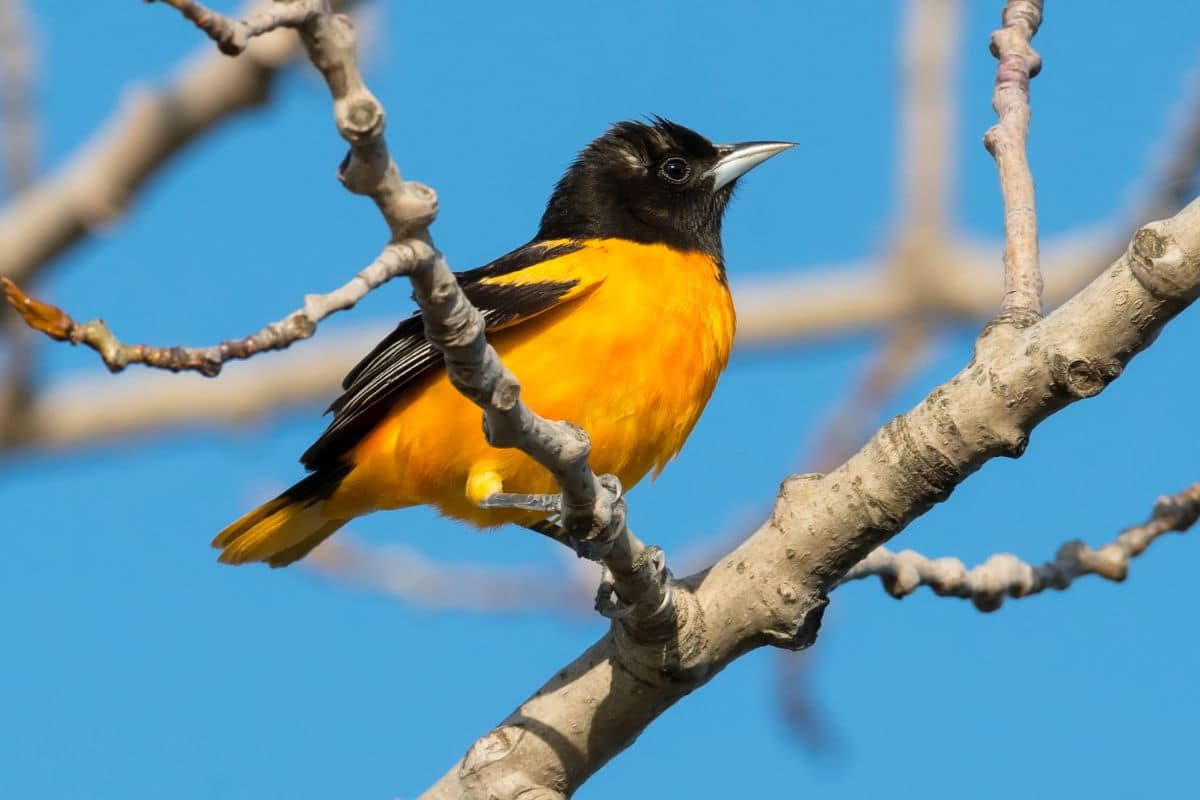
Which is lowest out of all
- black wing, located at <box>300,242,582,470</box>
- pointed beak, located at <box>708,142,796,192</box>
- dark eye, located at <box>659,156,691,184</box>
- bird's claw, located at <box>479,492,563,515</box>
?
bird's claw, located at <box>479,492,563,515</box>

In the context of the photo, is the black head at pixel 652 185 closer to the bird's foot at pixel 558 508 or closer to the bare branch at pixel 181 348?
the bird's foot at pixel 558 508

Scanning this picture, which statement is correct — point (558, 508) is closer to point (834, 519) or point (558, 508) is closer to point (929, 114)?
point (834, 519)

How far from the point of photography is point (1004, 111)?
3.90 m

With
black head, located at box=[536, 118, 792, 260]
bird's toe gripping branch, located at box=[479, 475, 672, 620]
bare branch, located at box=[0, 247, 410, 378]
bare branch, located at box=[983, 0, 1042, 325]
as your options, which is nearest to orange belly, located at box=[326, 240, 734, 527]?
black head, located at box=[536, 118, 792, 260]

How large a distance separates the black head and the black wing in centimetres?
34

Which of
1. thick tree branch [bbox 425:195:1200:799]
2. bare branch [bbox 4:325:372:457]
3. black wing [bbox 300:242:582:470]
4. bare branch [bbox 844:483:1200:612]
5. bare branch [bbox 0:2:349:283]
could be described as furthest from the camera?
bare branch [bbox 4:325:372:457]

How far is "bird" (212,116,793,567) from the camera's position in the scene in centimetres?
491

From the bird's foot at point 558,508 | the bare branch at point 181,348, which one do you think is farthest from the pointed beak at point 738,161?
the bare branch at point 181,348

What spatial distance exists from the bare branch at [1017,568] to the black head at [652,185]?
1.87 metres

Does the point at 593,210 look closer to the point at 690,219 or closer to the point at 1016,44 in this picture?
the point at 690,219

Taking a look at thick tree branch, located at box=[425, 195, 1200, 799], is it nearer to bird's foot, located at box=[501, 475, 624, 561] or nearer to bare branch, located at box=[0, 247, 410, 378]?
bird's foot, located at box=[501, 475, 624, 561]

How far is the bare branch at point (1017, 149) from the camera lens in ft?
12.0

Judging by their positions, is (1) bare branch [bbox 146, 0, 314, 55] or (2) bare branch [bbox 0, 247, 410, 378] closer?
(1) bare branch [bbox 146, 0, 314, 55]

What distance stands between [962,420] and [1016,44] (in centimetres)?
113
